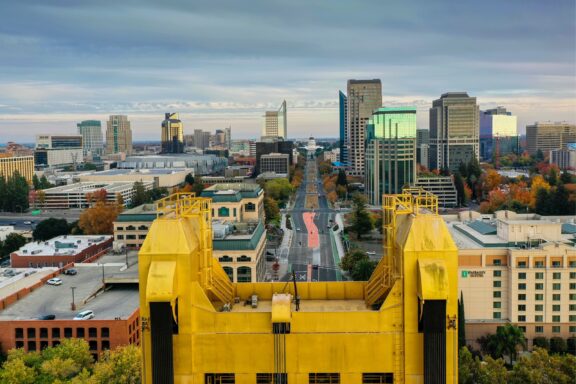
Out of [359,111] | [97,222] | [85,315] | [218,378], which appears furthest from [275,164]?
[218,378]

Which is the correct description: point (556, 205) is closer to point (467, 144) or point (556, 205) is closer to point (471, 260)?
point (471, 260)

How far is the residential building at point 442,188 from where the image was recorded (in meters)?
77.0

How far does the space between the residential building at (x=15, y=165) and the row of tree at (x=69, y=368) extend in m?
90.3

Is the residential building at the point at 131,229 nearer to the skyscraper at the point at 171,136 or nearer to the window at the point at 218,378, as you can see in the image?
the window at the point at 218,378

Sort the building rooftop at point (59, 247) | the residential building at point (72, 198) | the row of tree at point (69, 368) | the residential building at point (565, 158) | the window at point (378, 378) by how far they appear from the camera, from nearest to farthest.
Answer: the window at point (378, 378), the row of tree at point (69, 368), the building rooftop at point (59, 247), the residential building at point (72, 198), the residential building at point (565, 158)

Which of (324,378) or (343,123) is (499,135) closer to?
(343,123)

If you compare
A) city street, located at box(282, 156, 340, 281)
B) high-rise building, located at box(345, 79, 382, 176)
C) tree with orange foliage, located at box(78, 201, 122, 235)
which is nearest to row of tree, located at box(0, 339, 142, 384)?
city street, located at box(282, 156, 340, 281)

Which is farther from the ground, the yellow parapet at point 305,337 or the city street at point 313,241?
the yellow parapet at point 305,337

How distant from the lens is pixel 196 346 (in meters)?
7.50

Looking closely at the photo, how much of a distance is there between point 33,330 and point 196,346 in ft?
72.2

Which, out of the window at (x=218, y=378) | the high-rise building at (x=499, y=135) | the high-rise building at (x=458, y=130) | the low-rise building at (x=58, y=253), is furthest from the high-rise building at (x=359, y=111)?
the window at (x=218, y=378)

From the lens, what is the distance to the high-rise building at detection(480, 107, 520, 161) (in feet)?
561

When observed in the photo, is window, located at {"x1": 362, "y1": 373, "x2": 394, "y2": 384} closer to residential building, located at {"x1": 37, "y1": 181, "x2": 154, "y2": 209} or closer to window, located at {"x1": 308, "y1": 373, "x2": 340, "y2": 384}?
window, located at {"x1": 308, "y1": 373, "x2": 340, "y2": 384}

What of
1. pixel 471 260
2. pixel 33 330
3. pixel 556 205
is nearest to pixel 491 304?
pixel 471 260
